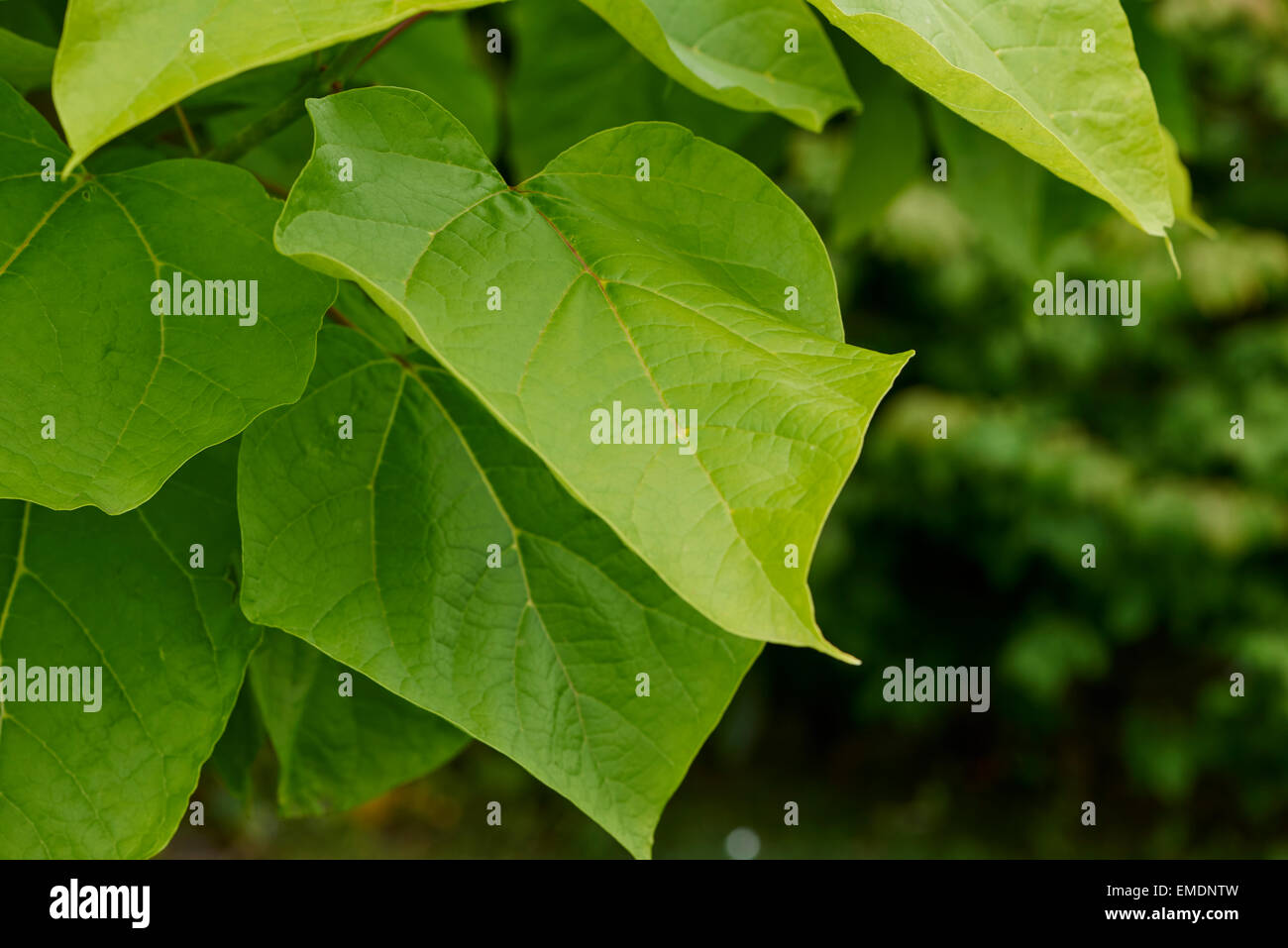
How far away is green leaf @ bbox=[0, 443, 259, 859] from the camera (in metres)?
0.39

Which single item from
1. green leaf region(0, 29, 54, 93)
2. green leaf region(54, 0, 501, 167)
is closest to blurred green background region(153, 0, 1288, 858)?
green leaf region(0, 29, 54, 93)

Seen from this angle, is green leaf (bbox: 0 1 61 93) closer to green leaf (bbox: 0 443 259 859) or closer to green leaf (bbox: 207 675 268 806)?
green leaf (bbox: 0 443 259 859)

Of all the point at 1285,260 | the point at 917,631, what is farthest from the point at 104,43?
the point at 917,631

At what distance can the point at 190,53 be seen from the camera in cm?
27

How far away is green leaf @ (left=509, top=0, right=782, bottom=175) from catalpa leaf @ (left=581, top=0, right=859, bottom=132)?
0.23 metres

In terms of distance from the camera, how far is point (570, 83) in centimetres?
74

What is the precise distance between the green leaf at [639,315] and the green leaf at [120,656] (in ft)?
0.51

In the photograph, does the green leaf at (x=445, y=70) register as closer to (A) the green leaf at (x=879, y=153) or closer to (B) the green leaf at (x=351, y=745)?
(A) the green leaf at (x=879, y=153)

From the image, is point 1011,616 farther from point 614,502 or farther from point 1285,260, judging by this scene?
point 614,502

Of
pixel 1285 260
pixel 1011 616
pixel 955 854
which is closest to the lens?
pixel 1285 260

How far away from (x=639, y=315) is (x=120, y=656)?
230 mm

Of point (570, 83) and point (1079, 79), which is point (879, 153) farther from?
point (1079, 79)

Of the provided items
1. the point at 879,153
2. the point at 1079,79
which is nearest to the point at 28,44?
the point at 1079,79
